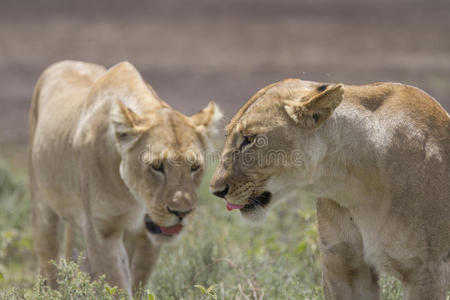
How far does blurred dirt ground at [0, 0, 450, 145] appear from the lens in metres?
13.4

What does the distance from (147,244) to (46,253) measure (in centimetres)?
109

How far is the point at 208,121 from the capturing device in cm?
467

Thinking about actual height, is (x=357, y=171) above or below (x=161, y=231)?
above

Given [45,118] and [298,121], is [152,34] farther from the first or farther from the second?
[298,121]

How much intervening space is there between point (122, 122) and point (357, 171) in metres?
1.58

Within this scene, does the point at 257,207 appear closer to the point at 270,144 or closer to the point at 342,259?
the point at 270,144

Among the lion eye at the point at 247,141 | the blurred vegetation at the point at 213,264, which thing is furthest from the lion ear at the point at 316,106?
→ the blurred vegetation at the point at 213,264

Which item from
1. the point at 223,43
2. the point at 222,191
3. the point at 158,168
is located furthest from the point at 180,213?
the point at 223,43

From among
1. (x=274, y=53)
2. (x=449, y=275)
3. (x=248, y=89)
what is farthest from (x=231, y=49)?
(x=449, y=275)

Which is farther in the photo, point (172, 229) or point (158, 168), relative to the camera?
point (172, 229)

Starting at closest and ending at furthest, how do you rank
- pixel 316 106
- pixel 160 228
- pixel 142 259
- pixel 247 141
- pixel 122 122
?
pixel 316 106
pixel 247 141
pixel 122 122
pixel 160 228
pixel 142 259

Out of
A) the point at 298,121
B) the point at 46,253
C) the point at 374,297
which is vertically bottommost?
the point at 46,253

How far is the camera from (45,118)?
563 cm

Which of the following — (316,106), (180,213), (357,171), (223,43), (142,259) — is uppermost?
(223,43)
